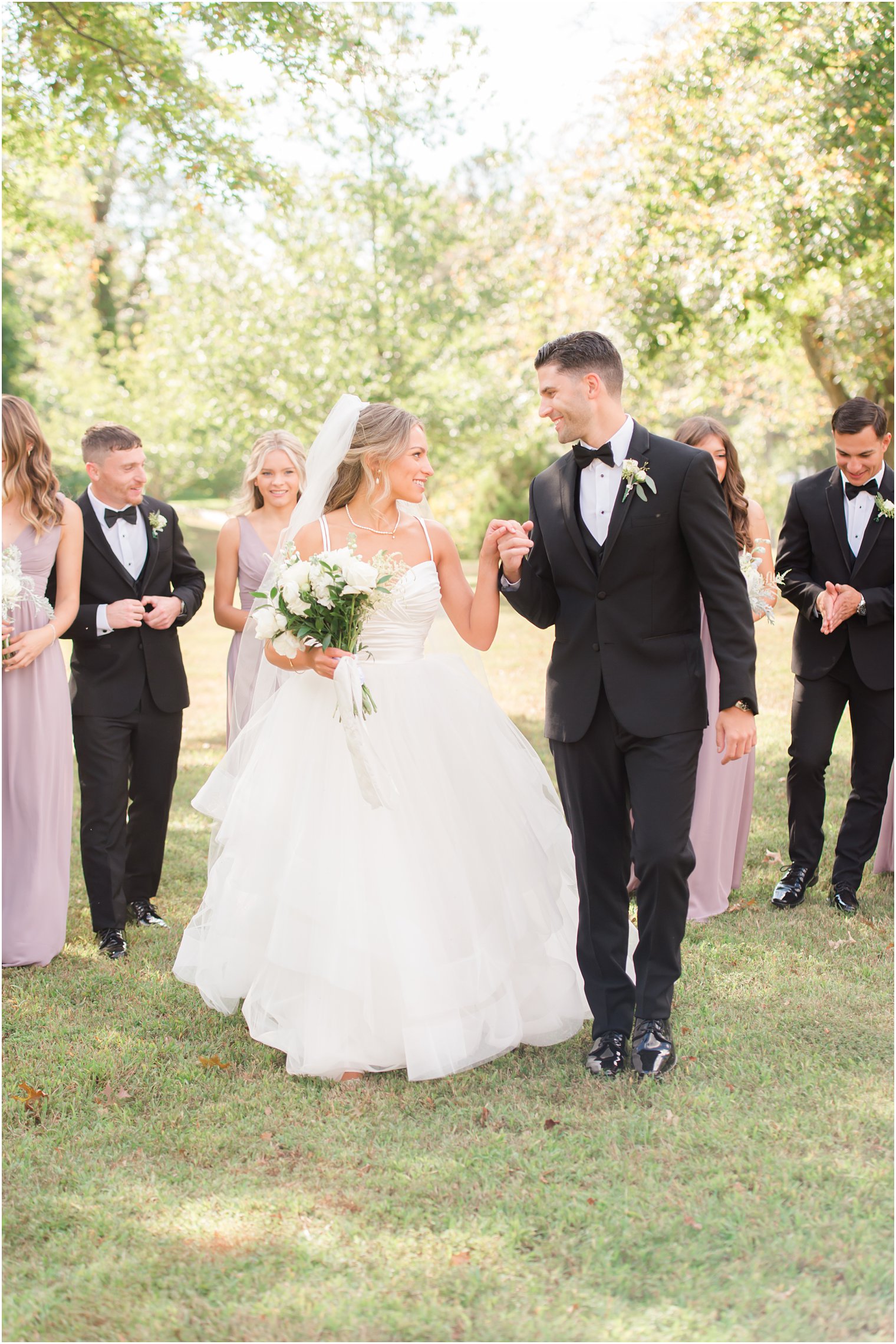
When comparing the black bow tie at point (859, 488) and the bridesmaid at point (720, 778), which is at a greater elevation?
the black bow tie at point (859, 488)

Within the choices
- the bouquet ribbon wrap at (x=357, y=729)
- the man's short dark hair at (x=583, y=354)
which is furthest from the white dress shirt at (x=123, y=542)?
the man's short dark hair at (x=583, y=354)

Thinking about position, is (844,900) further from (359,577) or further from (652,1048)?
(359,577)

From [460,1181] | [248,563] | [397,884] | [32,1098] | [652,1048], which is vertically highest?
[248,563]

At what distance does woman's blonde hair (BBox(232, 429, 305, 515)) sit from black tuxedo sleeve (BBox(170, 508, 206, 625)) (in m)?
0.41

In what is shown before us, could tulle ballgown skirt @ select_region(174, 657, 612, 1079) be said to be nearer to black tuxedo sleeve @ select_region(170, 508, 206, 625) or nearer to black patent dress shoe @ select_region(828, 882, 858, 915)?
black tuxedo sleeve @ select_region(170, 508, 206, 625)

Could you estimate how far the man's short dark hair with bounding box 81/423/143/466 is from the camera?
19.9 feet

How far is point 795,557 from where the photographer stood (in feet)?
21.8

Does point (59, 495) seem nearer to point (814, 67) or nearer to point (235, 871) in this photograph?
point (235, 871)

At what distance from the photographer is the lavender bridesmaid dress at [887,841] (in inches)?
271

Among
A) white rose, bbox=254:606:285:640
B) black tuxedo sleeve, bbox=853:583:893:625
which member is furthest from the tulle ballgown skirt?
black tuxedo sleeve, bbox=853:583:893:625

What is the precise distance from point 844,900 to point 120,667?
4066 millimetres

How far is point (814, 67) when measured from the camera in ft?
37.4

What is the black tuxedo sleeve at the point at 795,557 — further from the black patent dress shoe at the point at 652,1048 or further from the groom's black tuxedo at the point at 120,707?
the groom's black tuxedo at the point at 120,707

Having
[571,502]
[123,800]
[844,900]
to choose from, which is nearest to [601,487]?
[571,502]
